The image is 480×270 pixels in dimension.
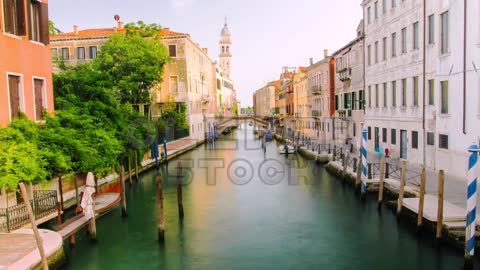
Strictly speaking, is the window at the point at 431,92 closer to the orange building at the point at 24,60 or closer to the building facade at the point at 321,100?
the orange building at the point at 24,60

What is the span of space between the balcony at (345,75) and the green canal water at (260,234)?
949cm

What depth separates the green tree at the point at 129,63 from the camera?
27.4m

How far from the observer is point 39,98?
11922mm

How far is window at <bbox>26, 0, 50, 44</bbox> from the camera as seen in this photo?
11.4 m

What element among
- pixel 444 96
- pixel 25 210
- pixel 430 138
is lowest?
pixel 25 210

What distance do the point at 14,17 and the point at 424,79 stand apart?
1446 centimetres

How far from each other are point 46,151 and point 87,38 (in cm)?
2794

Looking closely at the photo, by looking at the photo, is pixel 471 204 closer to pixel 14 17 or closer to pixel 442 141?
pixel 442 141

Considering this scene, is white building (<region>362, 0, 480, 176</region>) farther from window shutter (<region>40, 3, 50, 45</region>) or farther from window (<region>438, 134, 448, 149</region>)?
window shutter (<region>40, 3, 50, 45</region>)

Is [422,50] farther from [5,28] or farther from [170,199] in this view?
[5,28]

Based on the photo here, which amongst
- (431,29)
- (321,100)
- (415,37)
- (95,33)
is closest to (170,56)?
(95,33)

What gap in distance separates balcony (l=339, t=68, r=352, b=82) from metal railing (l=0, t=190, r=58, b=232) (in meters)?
20.4

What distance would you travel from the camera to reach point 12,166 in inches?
→ 354

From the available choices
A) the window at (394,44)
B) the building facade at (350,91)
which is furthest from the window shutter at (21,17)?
the building facade at (350,91)
